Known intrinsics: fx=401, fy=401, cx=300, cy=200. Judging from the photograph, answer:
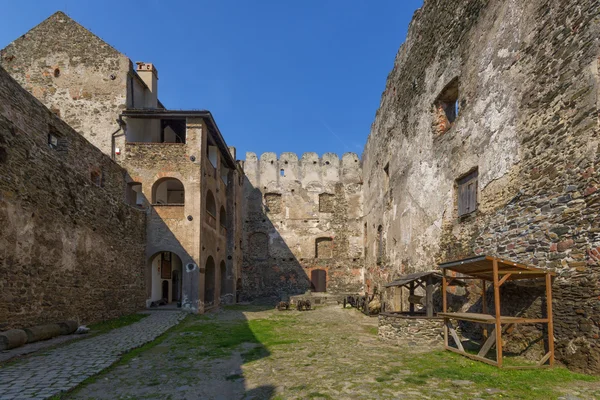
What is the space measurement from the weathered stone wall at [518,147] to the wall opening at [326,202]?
13199mm

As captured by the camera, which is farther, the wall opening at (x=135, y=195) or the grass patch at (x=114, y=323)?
the wall opening at (x=135, y=195)

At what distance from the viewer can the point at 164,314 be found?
14992 mm

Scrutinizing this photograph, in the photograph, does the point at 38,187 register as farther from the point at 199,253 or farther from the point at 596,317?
the point at 596,317

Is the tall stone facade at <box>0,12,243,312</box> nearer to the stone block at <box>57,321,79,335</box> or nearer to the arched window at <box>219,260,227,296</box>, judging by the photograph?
the arched window at <box>219,260,227,296</box>

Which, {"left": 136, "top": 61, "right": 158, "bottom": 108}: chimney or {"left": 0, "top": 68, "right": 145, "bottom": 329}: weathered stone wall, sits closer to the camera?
{"left": 0, "top": 68, "right": 145, "bottom": 329}: weathered stone wall

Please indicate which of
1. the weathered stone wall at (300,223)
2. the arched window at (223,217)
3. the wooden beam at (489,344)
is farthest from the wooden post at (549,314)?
the weathered stone wall at (300,223)

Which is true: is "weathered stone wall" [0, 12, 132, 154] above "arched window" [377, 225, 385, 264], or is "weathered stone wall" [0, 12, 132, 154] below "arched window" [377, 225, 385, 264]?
above

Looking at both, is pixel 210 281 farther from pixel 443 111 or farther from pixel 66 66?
pixel 443 111

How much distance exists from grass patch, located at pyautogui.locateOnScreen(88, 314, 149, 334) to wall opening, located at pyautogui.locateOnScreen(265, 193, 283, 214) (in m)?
13.8

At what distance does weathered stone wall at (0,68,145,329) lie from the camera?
8523mm

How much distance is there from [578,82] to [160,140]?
54.2 ft

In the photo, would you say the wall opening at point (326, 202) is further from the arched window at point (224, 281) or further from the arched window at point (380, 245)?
the arched window at point (224, 281)

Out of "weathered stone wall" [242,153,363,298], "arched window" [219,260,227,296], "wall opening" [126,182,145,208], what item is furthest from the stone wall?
"weathered stone wall" [242,153,363,298]

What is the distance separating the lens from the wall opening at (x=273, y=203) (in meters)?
27.3
